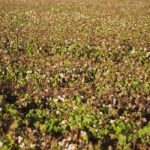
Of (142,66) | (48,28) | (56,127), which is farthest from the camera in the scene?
(48,28)

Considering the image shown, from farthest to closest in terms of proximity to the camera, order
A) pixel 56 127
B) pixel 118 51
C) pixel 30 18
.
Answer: pixel 30 18 < pixel 118 51 < pixel 56 127

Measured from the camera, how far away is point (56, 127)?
817 centimetres

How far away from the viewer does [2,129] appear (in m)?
8.13

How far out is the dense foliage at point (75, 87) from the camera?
7.66 m

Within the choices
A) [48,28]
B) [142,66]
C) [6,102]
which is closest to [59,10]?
[48,28]

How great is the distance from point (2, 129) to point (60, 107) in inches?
64.3

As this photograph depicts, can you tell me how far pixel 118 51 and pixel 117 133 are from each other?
7054 millimetres

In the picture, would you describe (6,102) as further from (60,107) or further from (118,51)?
(118,51)

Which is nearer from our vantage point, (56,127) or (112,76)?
(56,127)

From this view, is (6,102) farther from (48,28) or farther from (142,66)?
(48,28)

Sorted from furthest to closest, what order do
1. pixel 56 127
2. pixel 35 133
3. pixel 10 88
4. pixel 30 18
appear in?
pixel 30 18 < pixel 10 88 < pixel 56 127 < pixel 35 133

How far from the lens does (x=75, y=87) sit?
1062 cm

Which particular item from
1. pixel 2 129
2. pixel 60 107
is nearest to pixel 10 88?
pixel 60 107

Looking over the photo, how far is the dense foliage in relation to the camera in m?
7.66
